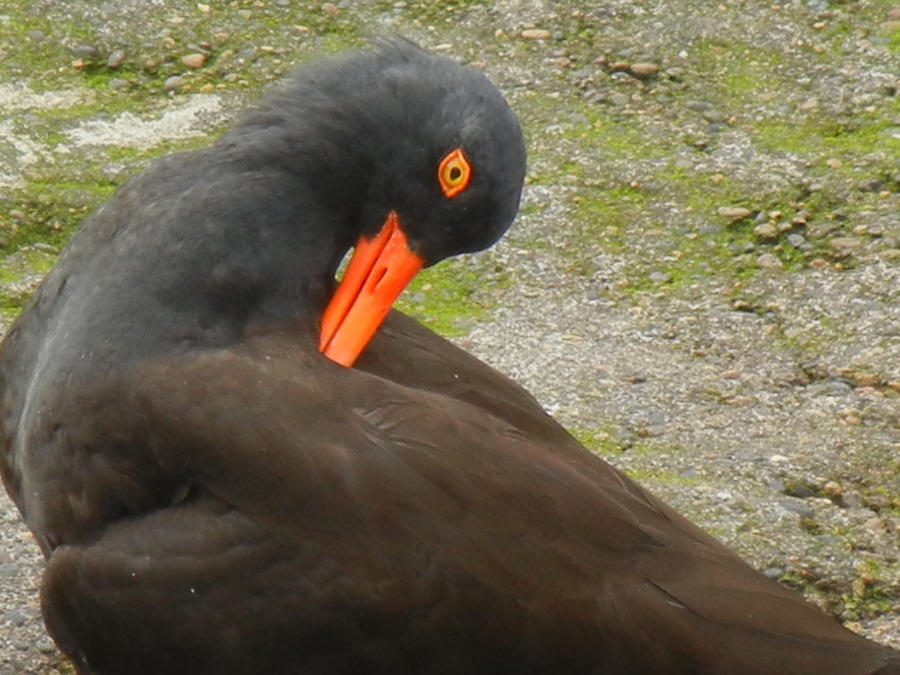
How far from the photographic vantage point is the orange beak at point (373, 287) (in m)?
4.00

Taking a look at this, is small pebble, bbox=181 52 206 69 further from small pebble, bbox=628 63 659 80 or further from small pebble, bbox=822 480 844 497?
small pebble, bbox=822 480 844 497

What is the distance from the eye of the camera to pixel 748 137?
684 centimetres

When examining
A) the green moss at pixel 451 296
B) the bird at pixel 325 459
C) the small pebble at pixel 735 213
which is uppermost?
the bird at pixel 325 459

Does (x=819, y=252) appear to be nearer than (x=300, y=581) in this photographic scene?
No

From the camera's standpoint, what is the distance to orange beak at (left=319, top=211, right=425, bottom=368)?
400 centimetres

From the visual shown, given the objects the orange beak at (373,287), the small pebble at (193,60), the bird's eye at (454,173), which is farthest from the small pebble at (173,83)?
the bird's eye at (454,173)

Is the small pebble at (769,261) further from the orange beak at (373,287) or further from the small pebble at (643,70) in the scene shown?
the orange beak at (373,287)

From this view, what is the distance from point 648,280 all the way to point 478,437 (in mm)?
2495

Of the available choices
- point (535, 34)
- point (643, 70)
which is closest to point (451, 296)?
point (643, 70)

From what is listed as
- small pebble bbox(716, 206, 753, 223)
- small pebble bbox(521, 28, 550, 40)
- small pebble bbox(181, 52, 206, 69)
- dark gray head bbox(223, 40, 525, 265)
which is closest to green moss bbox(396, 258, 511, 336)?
small pebble bbox(716, 206, 753, 223)

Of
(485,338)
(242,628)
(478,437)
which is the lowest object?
(485,338)

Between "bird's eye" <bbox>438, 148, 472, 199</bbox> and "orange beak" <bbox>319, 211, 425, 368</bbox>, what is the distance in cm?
19

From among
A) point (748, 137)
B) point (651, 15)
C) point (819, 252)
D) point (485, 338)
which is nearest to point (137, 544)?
point (485, 338)

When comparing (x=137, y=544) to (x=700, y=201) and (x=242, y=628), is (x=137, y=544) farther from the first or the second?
(x=700, y=201)
